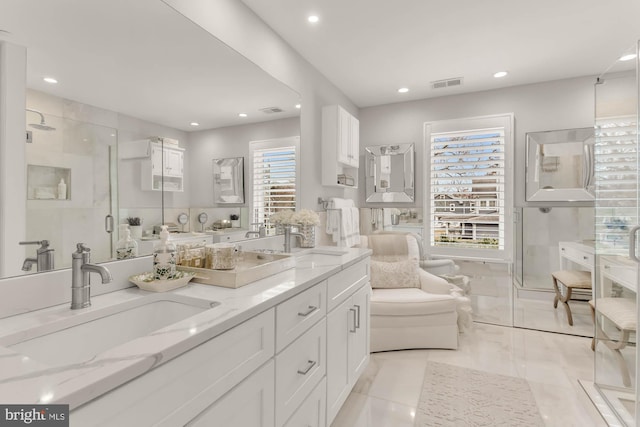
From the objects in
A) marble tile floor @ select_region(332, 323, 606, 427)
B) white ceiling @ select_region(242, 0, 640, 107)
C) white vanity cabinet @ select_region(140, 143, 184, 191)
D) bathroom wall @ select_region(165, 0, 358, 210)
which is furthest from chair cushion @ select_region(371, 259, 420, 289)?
white vanity cabinet @ select_region(140, 143, 184, 191)

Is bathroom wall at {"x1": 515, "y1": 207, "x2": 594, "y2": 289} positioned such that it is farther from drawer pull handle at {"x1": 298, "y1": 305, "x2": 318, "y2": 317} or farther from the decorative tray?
the decorative tray

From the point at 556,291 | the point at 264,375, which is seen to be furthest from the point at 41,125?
the point at 556,291

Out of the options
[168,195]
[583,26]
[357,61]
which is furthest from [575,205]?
[168,195]

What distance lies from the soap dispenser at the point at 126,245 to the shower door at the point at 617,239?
2.39 meters

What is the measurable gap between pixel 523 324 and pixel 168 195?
11.8 feet

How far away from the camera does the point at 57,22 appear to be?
1.12 metres

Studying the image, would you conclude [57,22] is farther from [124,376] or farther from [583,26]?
[583,26]

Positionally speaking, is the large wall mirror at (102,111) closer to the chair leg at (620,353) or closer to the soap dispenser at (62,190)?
the soap dispenser at (62,190)

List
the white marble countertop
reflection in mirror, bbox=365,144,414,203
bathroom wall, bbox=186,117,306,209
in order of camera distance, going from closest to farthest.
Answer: the white marble countertop
bathroom wall, bbox=186,117,306,209
reflection in mirror, bbox=365,144,414,203

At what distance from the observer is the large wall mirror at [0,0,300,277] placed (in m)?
1.05

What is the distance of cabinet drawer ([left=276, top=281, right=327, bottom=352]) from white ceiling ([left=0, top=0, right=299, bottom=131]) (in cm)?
106

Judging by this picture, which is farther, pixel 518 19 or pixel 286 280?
pixel 518 19

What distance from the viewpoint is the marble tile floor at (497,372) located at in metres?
1.92

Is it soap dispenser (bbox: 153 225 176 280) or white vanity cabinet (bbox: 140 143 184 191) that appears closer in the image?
soap dispenser (bbox: 153 225 176 280)
